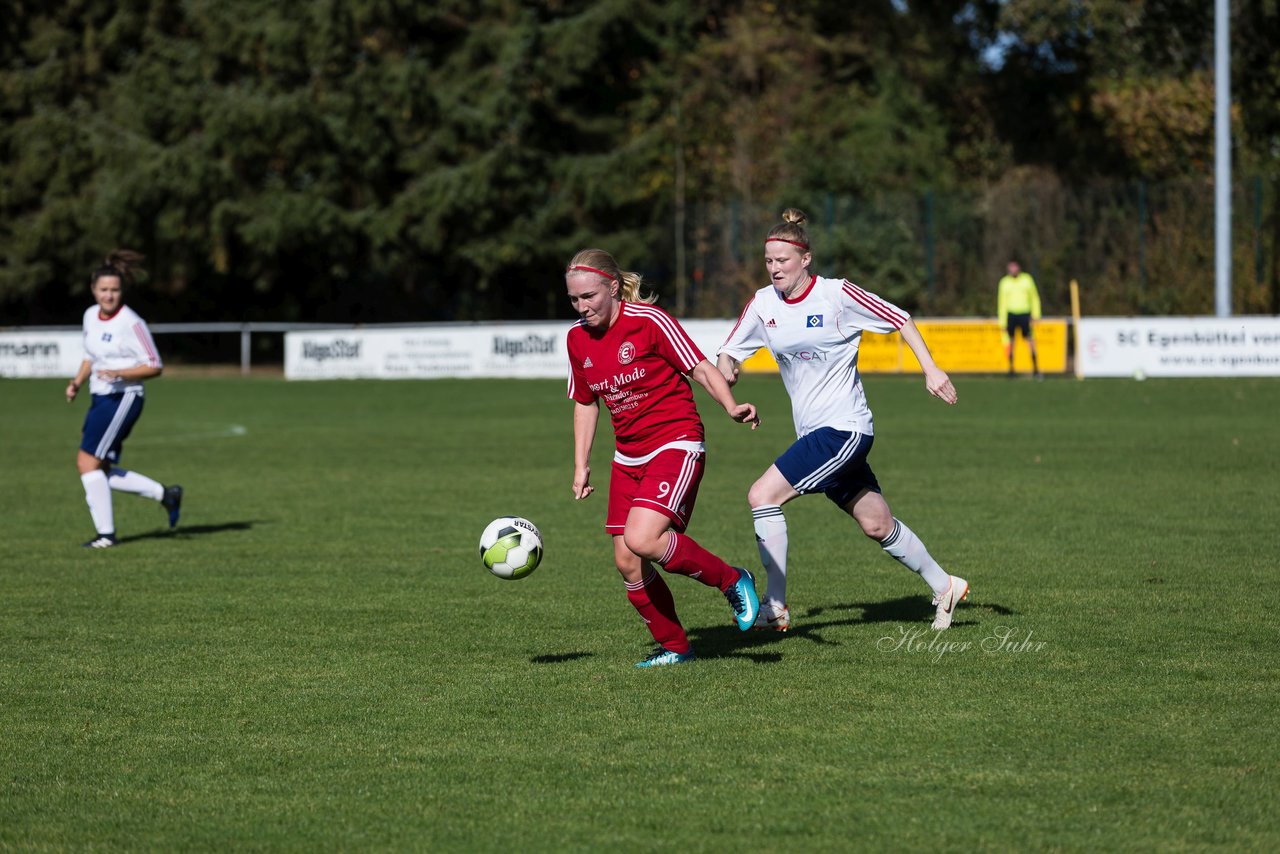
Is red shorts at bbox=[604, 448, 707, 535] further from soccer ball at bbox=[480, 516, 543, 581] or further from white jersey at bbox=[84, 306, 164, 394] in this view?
white jersey at bbox=[84, 306, 164, 394]

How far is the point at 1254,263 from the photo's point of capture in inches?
1377

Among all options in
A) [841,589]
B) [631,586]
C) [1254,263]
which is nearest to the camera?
[631,586]

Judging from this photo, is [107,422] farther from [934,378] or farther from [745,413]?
[934,378]

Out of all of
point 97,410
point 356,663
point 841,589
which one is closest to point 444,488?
point 97,410

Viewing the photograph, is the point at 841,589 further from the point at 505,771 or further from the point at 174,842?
the point at 174,842

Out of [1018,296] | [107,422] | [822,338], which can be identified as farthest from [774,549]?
[1018,296]

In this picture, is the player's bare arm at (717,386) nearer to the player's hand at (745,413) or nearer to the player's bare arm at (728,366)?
the player's hand at (745,413)

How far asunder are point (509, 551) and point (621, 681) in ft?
2.75

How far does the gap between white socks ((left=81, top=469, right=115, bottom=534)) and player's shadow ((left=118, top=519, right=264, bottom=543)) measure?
1.24ft

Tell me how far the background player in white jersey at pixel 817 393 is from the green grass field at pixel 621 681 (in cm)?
39

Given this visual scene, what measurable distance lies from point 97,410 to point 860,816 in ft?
27.3

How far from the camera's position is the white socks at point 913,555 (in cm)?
797

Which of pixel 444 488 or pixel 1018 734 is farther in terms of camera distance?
pixel 444 488

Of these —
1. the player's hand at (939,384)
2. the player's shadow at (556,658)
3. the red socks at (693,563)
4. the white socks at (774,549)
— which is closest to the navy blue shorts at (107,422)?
the player's shadow at (556,658)
